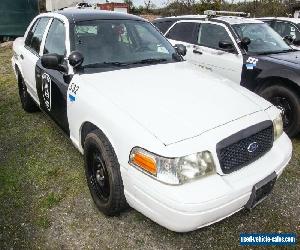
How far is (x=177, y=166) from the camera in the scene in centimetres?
252

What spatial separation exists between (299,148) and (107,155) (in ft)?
10.1

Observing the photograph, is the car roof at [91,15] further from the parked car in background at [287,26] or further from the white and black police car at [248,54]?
the parked car in background at [287,26]

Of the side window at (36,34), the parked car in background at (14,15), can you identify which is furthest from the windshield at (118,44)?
the parked car in background at (14,15)

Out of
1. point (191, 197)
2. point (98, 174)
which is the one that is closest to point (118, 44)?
point (98, 174)

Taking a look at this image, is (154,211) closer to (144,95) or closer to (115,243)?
(115,243)

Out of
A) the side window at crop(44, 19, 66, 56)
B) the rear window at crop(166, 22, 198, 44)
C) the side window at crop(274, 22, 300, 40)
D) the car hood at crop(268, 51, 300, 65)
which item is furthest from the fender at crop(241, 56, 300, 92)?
the side window at crop(274, 22, 300, 40)

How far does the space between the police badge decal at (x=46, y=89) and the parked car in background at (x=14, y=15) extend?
41.8 feet

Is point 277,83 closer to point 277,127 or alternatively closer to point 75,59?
point 277,127

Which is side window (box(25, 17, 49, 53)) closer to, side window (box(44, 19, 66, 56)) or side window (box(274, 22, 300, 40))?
side window (box(44, 19, 66, 56))

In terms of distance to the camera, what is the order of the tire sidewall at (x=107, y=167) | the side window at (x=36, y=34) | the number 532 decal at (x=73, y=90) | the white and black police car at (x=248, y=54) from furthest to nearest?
the white and black police car at (x=248, y=54) → the side window at (x=36, y=34) → the number 532 decal at (x=73, y=90) → the tire sidewall at (x=107, y=167)

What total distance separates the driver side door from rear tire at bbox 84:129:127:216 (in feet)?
2.30

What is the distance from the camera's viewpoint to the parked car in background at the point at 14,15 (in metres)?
15.3

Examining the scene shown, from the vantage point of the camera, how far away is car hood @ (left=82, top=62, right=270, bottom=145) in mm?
2726

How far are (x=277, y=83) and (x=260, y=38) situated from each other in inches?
49.5
